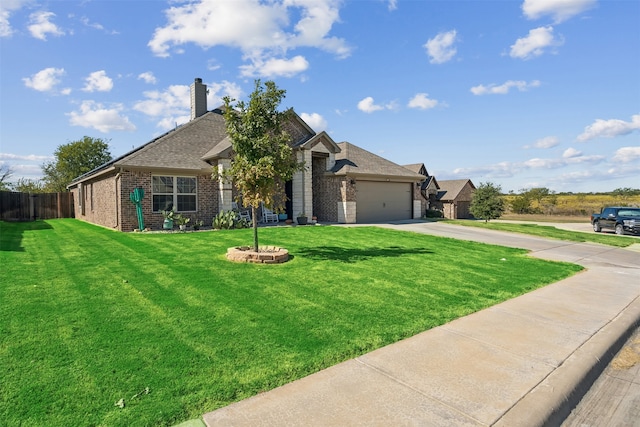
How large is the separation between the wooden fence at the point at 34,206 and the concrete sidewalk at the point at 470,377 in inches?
1041

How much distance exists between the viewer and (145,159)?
1540 centimetres

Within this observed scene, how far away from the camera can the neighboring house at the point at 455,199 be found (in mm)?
35938

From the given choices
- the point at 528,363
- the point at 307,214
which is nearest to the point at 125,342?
the point at 528,363

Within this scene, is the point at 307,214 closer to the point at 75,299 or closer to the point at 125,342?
the point at 75,299

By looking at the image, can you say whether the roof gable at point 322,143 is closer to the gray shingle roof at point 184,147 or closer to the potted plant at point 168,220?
the gray shingle roof at point 184,147

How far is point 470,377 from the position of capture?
3.57m

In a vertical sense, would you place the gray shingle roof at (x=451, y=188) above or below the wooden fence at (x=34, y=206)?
above

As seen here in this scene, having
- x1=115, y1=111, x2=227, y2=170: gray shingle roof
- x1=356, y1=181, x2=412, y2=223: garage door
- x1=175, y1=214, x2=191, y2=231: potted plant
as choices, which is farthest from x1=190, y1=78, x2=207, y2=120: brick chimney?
x1=356, y1=181, x2=412, y2=223: garage door

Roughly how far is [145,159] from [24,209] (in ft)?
44.8

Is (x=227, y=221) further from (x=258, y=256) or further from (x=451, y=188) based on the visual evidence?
(x=451, y=188)

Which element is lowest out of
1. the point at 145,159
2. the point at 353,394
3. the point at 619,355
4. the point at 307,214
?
the point at 619,355

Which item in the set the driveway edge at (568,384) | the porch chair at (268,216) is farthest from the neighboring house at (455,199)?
the driveway edge at (568,384)

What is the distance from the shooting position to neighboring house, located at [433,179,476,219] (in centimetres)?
3594

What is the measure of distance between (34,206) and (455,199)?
1377 inches
